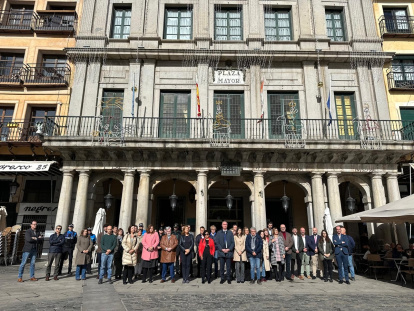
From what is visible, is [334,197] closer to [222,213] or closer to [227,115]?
[222,213]

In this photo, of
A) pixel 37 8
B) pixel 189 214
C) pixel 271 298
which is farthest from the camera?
pixel 37 8

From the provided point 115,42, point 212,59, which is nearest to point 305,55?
point 212,59

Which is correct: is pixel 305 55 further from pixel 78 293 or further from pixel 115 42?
pixel 78 293

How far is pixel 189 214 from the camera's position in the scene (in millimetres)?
15680

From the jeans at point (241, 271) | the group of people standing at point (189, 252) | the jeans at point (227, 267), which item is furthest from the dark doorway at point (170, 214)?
the jeans at point (241, 271)

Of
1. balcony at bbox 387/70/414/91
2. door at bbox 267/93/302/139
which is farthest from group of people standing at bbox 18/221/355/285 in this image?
balcony at bbox 387/70/414/91

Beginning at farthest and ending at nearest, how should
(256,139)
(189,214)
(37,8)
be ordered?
(37,8)
(189,214)
(256,139)

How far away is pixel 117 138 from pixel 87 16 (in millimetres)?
7695

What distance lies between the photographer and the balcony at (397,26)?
52.6 feet

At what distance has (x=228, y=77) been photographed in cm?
1514

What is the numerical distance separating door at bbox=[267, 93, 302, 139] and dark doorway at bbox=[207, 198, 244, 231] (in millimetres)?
4337

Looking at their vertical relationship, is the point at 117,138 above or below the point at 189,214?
above

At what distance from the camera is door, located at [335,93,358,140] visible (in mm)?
14172

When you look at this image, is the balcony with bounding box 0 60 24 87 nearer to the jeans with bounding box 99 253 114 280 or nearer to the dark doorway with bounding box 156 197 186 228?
the dark doorway with bounding box 156 197 186 228
